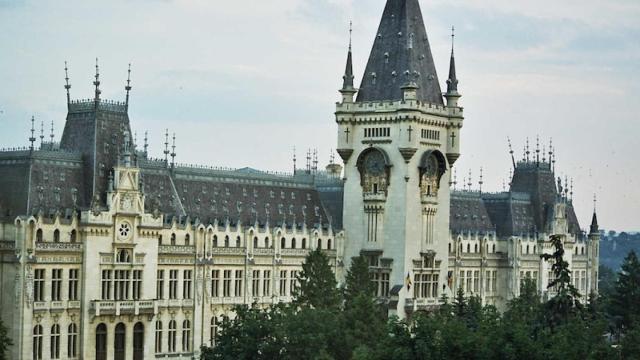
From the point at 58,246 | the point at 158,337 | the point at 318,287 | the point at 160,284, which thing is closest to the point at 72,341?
the point at 58,246

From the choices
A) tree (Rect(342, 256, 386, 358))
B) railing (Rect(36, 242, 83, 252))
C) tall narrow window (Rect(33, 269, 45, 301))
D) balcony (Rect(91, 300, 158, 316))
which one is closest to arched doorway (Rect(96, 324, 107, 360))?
balcony (Rect(91, 300, 158, 316))

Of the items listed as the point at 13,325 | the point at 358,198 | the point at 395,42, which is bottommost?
the point at 13,325

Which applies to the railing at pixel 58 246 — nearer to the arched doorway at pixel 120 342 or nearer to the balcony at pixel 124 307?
the balcony at pixel 124 307

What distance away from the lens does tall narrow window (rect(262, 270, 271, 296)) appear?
5556 inches

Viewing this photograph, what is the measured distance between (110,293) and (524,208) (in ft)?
235

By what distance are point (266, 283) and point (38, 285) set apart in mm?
31073

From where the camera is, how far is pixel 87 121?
415 ft

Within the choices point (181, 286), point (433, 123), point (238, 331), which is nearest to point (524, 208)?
point (433, 123)

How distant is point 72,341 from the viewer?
119438 millimetres

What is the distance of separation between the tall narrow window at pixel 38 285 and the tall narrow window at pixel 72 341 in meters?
4.25

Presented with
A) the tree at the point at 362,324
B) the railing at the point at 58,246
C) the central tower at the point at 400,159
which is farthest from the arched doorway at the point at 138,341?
the central tower at the point at 400,159

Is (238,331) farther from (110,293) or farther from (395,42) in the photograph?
(395,42)

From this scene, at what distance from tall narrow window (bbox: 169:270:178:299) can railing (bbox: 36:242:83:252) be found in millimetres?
12897

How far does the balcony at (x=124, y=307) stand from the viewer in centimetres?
11981
